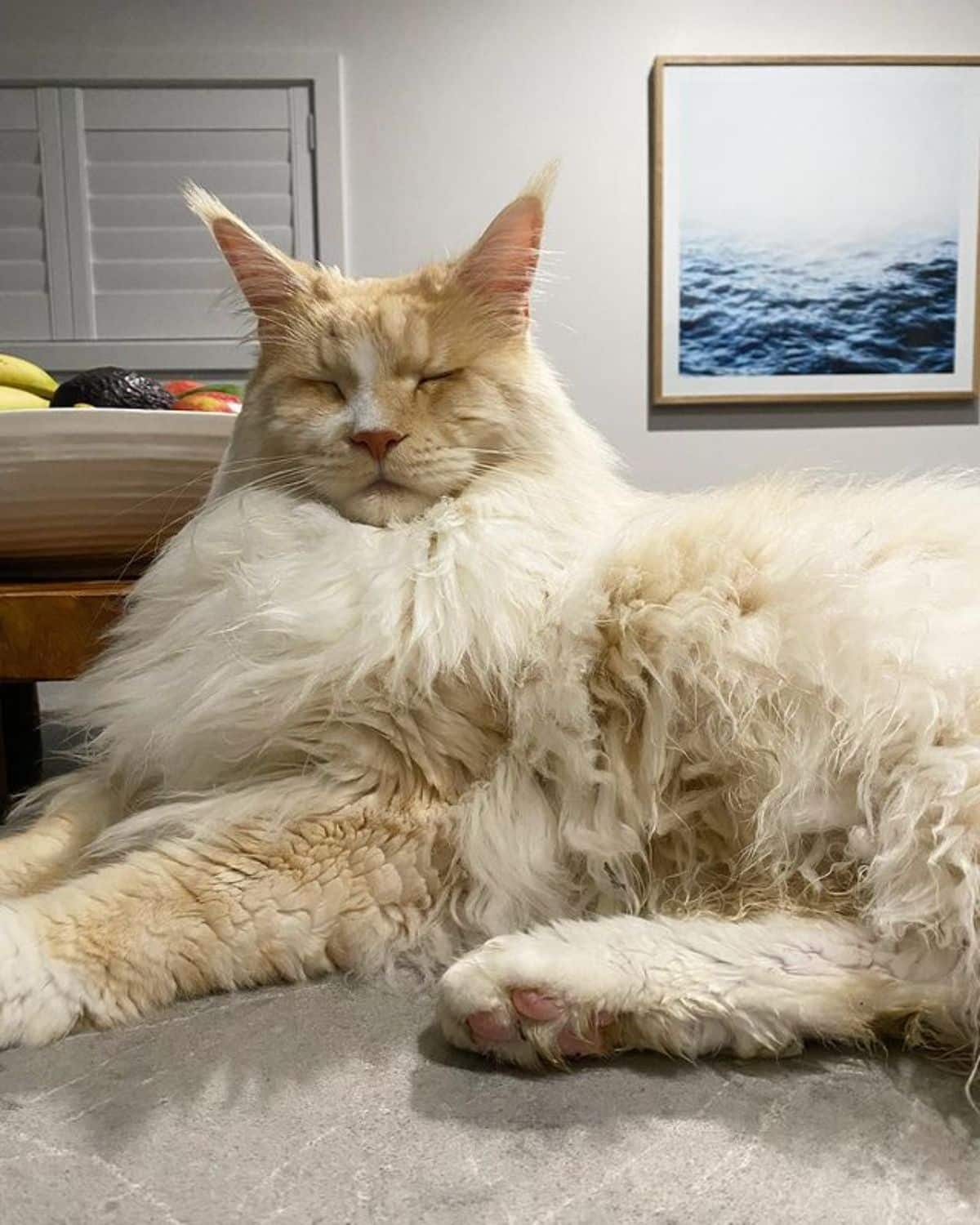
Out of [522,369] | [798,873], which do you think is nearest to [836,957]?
[798,873]

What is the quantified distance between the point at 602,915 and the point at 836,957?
0.75ft

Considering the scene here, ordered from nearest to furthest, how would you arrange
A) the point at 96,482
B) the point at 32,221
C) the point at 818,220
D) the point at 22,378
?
the point at 96,482 → the point at 22,378 → the point at 32,221 → the point at 818,220

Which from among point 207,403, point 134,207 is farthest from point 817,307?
point 207,403

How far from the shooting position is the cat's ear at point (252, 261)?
1146 millimetres

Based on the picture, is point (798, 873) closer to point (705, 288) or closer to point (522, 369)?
point (522, 369)

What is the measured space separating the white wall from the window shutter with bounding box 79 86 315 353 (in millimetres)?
174

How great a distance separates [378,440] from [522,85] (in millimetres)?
3011

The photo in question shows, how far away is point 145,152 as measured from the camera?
349cm

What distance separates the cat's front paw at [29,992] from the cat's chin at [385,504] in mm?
498

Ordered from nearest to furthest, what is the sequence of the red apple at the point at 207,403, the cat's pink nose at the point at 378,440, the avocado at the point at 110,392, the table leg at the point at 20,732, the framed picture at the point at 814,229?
the cat's pink nose at the point at 378,440 < the avocado at the point at 110,392 < the red apple at the point at 207,403 < the table leg at the point at 20,732 < the framed picture at the point at 814,229

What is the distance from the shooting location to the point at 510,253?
3.74 ft

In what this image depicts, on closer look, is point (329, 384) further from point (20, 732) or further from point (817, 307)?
point (817, 307)

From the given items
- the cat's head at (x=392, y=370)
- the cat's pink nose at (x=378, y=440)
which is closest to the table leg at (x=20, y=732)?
the cat's head at (x=392, y=370)

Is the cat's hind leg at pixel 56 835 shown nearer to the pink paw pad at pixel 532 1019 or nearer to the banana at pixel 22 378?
the pink paw pad at pixel 532 1019
